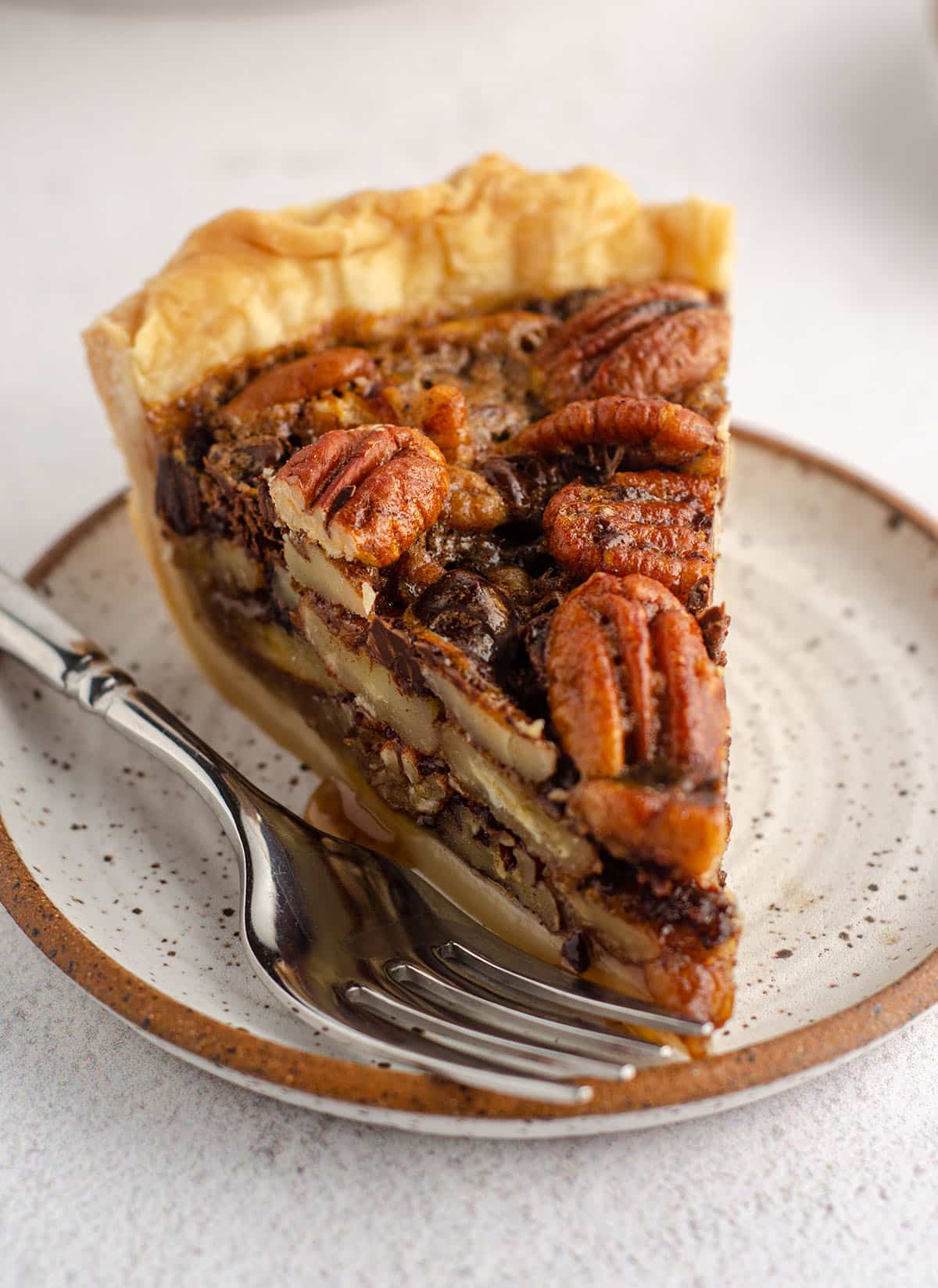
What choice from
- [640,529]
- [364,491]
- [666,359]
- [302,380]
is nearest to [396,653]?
[364,491]

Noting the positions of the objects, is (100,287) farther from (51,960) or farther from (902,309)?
(51,960)

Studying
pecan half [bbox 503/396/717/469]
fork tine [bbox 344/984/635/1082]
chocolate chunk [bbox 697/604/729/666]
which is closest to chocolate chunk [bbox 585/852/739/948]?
fork tine [bbox 344/984/635/1082]

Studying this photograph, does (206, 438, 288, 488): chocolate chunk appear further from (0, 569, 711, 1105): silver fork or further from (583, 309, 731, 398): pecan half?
→ (583, 309, 731, 398): pecan half

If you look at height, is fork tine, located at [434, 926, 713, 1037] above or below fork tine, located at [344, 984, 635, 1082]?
below

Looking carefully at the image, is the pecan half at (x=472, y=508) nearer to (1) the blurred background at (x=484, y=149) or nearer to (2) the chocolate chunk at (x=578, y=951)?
(2) the chocolate chunk at (x=578, y=951)

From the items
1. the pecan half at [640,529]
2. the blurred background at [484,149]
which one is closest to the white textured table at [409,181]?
the blurred background at [484,149]
